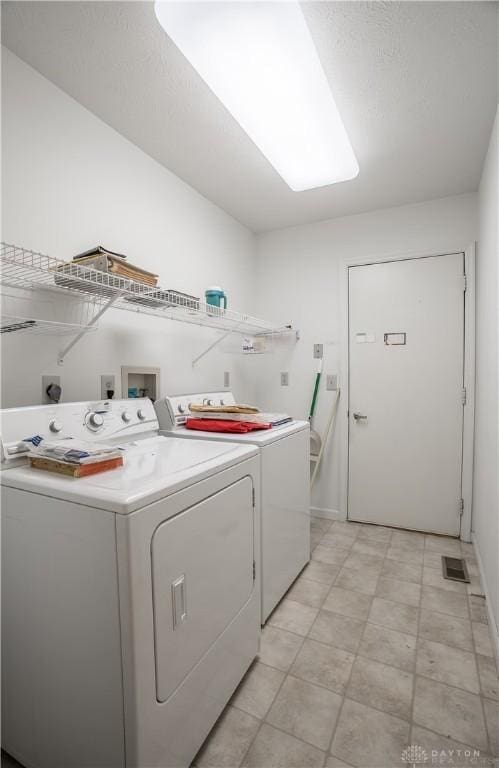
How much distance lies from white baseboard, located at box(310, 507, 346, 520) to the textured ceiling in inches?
99.4

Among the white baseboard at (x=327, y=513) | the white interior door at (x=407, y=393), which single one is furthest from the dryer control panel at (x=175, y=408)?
the white baseboard at (x=327, y=513)

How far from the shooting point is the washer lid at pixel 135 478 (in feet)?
2.90

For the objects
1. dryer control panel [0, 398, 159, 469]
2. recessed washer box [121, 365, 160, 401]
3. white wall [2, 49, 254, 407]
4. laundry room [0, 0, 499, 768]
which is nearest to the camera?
laundry room [0, 0, 499, 768]

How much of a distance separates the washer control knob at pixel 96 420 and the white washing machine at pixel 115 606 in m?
0.16

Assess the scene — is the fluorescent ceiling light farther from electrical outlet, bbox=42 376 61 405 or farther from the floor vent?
the floor vent

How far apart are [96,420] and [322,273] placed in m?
2.31

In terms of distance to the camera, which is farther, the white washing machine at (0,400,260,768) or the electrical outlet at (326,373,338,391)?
the electrical outlet at (326,373,338,391)

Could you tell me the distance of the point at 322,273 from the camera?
121 inches

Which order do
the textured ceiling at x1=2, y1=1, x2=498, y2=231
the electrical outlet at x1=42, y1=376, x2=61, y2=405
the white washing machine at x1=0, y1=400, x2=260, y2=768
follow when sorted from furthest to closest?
the electrical outlet at x1=42, y1=376, x2=61, y2=405
the textured ceiling at x1=2, y1=1, x2=498, y2=231
the white washing machine at x1=0, y1=400, x2=260, y2=768

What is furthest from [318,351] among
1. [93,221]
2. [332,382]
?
[93,221]

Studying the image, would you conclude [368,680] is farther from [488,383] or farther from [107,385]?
[107,385]

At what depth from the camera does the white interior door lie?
266 cm

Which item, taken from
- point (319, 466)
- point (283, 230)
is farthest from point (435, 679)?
point (283, 230)

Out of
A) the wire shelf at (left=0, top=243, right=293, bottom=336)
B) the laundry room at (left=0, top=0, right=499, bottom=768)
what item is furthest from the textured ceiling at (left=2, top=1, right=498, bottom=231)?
the wire shelf at (left=0, top=243, right=293, bottom=336)
